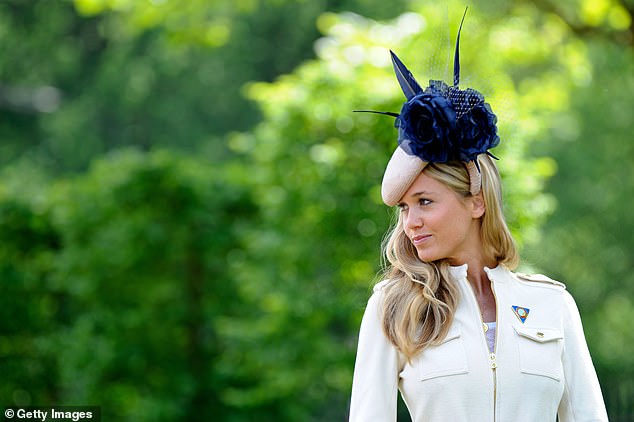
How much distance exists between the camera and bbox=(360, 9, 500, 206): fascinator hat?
246cm

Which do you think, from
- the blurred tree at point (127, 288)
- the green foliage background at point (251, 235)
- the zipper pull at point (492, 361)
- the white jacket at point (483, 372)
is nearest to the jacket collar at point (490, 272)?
the white jacket at point (483, 372)

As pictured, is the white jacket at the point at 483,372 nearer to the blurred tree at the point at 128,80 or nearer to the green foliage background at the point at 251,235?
the green foliage background at the point at 251,235

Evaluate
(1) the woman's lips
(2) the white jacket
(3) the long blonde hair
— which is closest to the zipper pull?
(2) the white jacket

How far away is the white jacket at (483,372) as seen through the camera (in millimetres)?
2416

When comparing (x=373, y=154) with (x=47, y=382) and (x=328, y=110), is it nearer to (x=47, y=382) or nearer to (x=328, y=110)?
A: (x=328, y=110)

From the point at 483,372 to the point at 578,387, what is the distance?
0.27 meters

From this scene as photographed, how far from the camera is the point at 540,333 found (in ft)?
8.25

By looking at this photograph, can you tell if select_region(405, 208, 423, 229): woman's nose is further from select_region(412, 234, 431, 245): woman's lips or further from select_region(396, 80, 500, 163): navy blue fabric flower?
select_region(396, 80, 500, 163): navy blue fabric flower

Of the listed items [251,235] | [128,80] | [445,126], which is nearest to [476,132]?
[445,126]

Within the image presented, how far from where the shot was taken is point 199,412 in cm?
796

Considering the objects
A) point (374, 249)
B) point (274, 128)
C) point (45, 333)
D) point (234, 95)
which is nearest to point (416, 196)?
point (374, 249)

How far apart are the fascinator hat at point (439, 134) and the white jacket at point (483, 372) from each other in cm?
28

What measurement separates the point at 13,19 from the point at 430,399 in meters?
16.5

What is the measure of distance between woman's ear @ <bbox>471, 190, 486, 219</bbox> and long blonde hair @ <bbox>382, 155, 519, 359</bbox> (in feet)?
0.04
